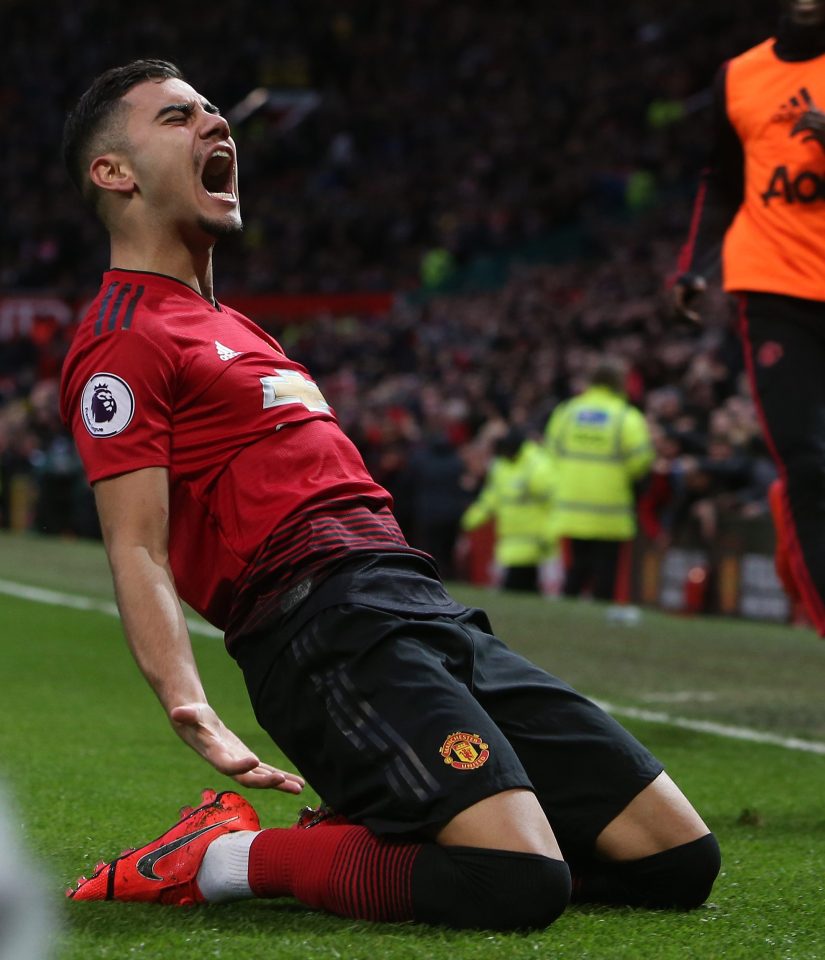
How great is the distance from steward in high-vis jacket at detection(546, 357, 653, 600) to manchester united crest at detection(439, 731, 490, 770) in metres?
9.15

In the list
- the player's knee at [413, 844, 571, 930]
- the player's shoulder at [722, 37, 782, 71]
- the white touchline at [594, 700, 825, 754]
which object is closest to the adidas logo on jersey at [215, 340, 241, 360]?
the player's knee at [413, 844, 571, 930]

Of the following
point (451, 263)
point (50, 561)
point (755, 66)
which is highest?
point (755, 66)

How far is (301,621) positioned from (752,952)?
34.9 inches

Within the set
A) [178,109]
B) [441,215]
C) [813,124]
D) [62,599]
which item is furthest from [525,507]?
[441,215]

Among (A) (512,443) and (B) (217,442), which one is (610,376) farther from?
(B) (217,442)

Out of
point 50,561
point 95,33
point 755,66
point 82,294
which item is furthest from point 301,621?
point 95,33

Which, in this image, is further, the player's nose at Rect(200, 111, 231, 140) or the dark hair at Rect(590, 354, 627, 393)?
the dark hair at Rect(590, 354, 627, 393)

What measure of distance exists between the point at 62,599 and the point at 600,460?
371 cm

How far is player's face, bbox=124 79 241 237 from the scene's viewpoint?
304 centimetres

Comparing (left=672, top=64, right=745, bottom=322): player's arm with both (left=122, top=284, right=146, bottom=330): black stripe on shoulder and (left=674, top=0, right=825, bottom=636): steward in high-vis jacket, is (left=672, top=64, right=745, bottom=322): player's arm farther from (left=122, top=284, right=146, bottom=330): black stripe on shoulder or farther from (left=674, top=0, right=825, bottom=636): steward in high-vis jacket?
(left=122, top=284, right=146, bottom=330): black stripe on shoulder

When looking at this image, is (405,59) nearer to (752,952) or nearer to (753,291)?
(753,291)

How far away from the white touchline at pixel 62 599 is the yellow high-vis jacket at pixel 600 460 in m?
3.00

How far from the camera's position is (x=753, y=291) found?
4551 millimetres

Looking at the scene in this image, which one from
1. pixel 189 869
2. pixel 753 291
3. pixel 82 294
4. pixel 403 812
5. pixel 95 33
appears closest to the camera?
pixel 403 812
